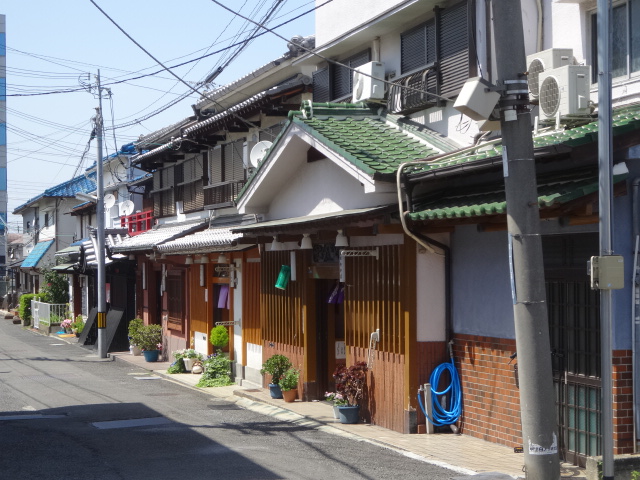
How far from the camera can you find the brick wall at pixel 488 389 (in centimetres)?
1191

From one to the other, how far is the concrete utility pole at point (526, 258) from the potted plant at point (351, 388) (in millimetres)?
6587

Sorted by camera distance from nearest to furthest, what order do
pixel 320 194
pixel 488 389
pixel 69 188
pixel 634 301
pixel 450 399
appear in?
pixel 634 301 < pixel 488 389 < pixel 450 399 < pixel 320 194 < pixel 69 188

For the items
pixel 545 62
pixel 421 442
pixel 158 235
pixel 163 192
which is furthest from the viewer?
pixel 163 192

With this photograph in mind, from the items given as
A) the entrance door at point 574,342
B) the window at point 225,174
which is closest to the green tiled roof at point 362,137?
the entrance door at point 574,342

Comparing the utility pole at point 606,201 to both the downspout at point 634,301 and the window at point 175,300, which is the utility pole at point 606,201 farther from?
the window at point 175,300

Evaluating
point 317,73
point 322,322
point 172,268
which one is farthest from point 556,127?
point 172,268

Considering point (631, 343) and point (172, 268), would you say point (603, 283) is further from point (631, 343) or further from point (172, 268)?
point (172, 268)

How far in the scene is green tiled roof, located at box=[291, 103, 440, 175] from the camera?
532 inches

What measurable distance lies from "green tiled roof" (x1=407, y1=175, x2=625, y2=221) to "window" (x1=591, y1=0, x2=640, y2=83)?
204 cm

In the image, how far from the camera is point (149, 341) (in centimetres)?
2731

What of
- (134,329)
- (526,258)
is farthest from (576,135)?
(134,329)

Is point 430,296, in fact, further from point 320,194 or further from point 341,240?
point 320,194

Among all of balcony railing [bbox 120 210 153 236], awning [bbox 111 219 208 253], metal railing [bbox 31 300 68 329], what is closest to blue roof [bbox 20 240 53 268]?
metal railing [bbox 31 300 68 329]

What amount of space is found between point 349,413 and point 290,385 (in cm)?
287
